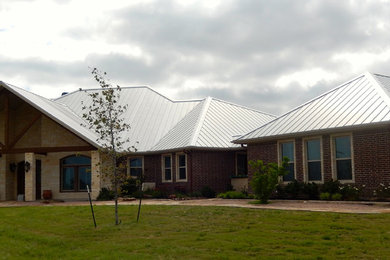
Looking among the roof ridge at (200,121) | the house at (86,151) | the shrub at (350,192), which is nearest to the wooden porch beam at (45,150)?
the house at (86,151)

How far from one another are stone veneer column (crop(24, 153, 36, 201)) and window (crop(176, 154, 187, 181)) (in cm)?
780

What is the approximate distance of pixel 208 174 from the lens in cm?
2519

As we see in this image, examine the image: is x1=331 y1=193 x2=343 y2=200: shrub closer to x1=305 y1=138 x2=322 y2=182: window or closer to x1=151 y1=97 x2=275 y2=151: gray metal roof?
x1=305 y1=138 x2=322 y2=182: window

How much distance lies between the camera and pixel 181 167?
26.0 metres

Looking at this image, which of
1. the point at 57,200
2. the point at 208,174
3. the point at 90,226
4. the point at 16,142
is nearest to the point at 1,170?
the point at 16,142

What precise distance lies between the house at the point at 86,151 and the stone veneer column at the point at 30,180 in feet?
0.18

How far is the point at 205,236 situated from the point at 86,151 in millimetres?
16383

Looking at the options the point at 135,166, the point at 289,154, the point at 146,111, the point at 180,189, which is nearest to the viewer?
the point at 289,154

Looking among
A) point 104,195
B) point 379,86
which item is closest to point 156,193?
point 104,195

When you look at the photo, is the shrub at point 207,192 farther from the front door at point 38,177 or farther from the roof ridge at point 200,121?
the front door at point 38,177

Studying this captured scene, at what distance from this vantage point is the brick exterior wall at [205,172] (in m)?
24.9

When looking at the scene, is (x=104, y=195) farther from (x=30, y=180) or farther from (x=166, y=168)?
(x=30, y=180)

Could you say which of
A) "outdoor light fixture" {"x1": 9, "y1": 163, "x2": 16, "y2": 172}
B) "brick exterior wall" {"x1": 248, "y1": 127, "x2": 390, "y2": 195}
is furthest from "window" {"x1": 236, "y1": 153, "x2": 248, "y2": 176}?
"outdoor light fixture" {"x1": 9, "y1": 163, "x2": 16, "y2": 172}

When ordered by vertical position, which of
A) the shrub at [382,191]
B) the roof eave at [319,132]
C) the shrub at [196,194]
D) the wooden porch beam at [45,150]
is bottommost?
the shrub at [196,194]
